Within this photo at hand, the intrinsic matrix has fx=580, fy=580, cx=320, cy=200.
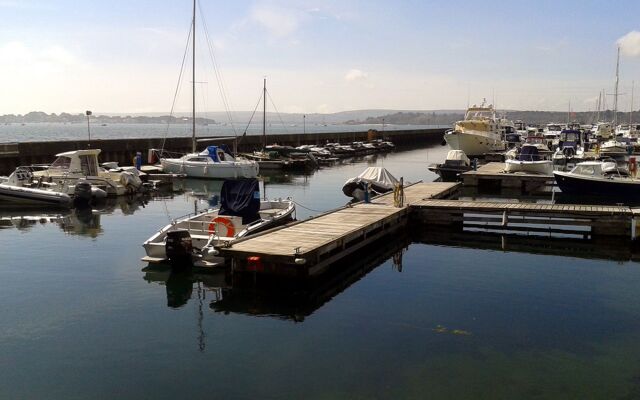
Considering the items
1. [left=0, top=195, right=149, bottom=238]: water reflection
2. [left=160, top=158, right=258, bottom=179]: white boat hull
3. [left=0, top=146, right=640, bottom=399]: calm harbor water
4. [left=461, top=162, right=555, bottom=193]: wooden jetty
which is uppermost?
[left=160, top=158, right=258, bottom=179]: white boat hull

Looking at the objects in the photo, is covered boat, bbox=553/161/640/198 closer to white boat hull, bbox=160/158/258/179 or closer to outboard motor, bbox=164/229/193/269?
white boat hull, bbox=160/158/258/179

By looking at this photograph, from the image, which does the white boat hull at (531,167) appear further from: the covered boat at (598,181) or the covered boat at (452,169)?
the covered boat at (598,181)

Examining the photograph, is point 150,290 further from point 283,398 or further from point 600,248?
point 600,248

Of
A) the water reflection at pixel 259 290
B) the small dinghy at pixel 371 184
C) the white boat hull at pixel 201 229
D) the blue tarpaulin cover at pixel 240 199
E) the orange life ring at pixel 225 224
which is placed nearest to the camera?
the water reflection at pixel 259 290

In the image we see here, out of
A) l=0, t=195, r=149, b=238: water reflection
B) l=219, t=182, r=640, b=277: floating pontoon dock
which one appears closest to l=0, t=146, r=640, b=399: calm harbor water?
l=219, t=182, r=640, b=277: floating pontoon dock

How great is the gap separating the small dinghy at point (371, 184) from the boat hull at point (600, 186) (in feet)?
31.3

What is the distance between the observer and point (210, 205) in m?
28.6

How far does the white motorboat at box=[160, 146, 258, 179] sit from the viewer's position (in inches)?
1499

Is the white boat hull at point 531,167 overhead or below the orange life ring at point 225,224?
overhead

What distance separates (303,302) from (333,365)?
350cm

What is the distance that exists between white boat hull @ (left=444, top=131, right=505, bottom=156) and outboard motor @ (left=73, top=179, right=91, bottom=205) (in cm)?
3854

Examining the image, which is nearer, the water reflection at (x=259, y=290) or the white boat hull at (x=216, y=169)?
the water reflection at (x=259, y=290)

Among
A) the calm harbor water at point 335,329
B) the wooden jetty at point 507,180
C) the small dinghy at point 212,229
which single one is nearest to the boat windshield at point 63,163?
the calm harbor water at point 335,329

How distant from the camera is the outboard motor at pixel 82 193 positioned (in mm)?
27484
